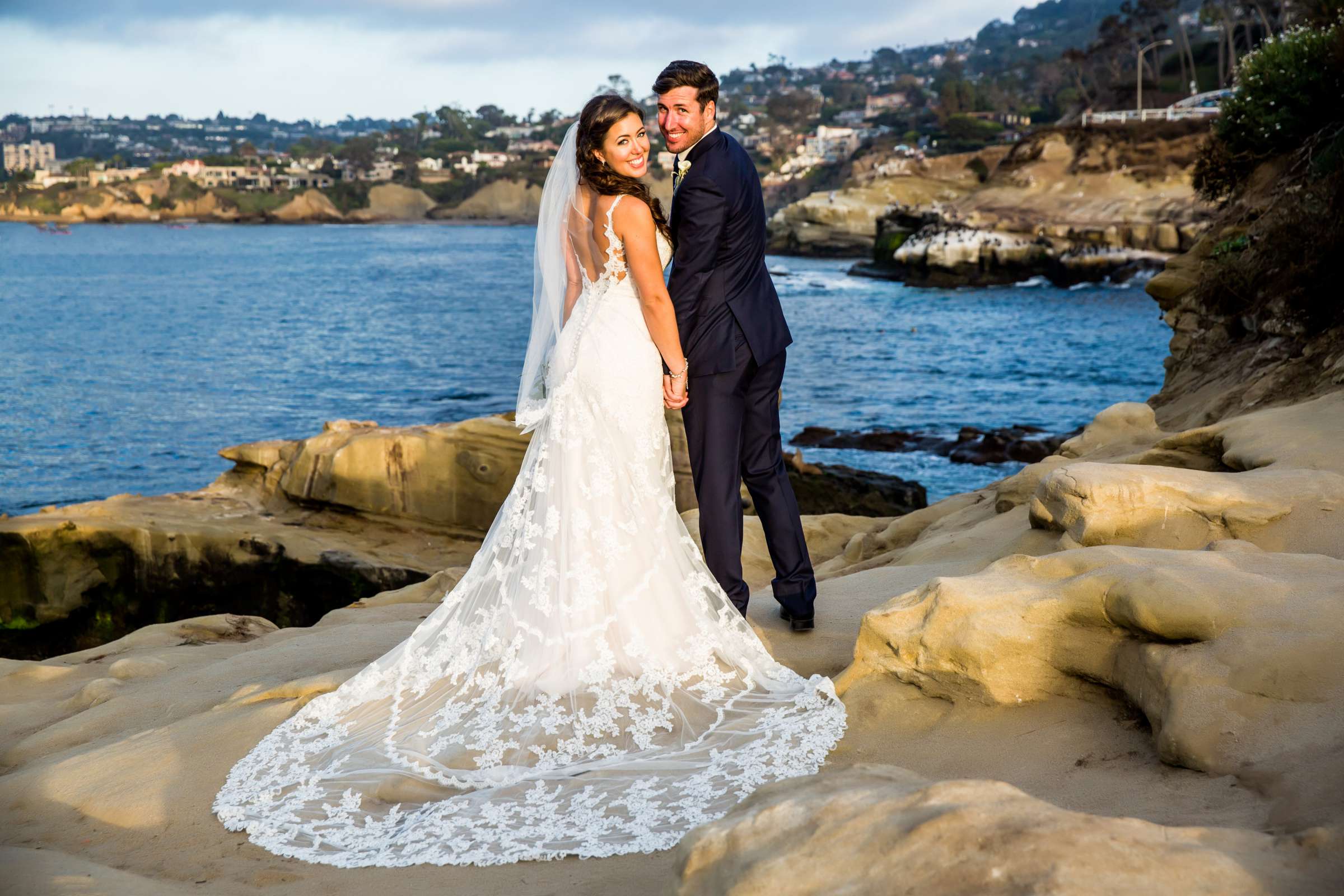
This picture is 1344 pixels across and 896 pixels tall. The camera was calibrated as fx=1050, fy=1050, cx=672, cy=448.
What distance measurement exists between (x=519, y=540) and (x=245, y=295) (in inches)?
→ 2110

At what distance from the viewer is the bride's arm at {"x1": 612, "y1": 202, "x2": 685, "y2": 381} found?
4297mm

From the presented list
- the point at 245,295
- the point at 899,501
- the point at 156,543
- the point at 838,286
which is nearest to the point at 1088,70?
the point at 838,286

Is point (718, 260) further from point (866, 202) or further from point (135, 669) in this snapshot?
point (866, 202)

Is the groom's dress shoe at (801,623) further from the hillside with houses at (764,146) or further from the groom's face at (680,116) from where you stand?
the hillside with houses at (764,146)

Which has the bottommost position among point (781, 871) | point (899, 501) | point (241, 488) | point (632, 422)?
point (899, 501)

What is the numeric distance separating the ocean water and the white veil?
11910 millimetres

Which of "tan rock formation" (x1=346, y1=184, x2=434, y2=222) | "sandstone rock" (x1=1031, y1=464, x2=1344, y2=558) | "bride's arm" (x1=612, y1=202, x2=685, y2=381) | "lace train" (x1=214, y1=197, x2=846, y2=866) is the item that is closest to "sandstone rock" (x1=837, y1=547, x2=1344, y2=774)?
"lace train" (x1=214, y1=197, x2=846, y2=866)

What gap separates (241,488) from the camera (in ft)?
38.4

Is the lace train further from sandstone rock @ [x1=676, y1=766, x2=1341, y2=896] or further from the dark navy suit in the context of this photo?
sandstone rock @ [x1=676, y1=766, x2=1341, y2=896]

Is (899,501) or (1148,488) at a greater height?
(1148,488)

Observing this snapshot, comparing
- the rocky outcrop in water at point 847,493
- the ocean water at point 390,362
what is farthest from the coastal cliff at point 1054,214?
the rocky outcrop in water at point 847,493

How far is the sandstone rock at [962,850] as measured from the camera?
72.0 inches

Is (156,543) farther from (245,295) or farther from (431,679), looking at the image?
(245,295)

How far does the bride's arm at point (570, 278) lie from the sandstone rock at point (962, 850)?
111 inches
